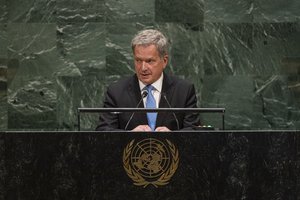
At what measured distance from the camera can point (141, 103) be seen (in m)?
4.32

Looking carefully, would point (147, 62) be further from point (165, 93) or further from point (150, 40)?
point (165, 93)

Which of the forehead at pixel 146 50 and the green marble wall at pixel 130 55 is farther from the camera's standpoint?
the green marble wall at pixel 130 55

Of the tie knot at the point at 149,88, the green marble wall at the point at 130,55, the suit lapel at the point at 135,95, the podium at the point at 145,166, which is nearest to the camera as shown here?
the podium at the point at 145,166

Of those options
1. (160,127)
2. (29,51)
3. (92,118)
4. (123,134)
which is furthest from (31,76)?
(123,134)

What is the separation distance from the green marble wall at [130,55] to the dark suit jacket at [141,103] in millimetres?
1566

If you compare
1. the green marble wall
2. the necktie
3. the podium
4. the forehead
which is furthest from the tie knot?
the green marble wall

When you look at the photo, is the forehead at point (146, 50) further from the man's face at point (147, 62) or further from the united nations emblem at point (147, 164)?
the united nations emblem at point (147, 164)

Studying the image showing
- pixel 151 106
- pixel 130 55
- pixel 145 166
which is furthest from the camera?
pixel 130 55

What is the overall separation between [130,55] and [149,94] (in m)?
1.78

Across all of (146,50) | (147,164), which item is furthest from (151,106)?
(147,164)

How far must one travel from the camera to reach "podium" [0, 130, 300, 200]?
133 inches

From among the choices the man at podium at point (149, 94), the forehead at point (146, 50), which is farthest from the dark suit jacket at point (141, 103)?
the forehead at point (146, 50)

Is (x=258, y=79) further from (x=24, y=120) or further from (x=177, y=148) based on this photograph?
(x=177, y=148)

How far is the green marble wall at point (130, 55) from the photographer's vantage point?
605 cm
